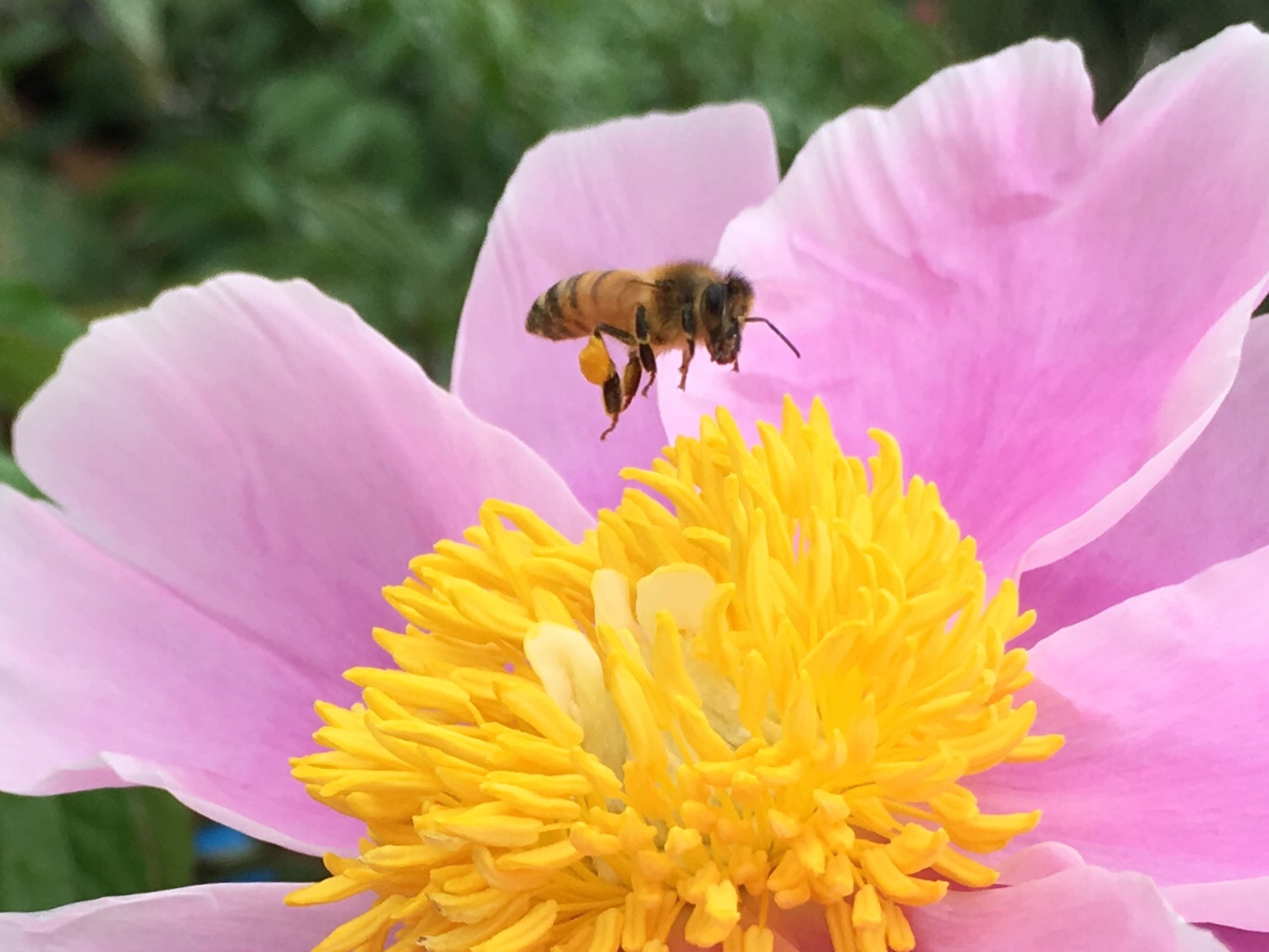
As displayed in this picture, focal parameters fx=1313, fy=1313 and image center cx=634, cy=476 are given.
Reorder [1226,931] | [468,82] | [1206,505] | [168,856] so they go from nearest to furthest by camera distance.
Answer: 1. [1226,931]
2. [1206,505]
3. [168,856]
4. [468,82]

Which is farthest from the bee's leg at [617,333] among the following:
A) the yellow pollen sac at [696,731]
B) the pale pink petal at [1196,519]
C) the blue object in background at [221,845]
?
the blue object in background at [221,845]

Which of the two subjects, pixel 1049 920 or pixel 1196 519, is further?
pixel 1196 519

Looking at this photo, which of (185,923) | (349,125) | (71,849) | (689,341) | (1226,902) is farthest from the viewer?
(349,125)

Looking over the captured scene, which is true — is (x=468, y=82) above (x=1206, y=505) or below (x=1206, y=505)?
above

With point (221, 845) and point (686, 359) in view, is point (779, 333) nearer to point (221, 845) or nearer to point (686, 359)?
point (686, 359)

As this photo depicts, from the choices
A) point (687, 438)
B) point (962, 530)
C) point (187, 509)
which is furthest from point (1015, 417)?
point (187, 509)

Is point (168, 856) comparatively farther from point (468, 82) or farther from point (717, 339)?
point (468, 82)

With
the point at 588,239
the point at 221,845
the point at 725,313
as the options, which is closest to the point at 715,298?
the point at 725,313

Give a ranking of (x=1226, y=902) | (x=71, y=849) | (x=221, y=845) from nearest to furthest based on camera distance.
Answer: (x=1226, y=902) → (x=71, y=849) → (x=221, y=845)
